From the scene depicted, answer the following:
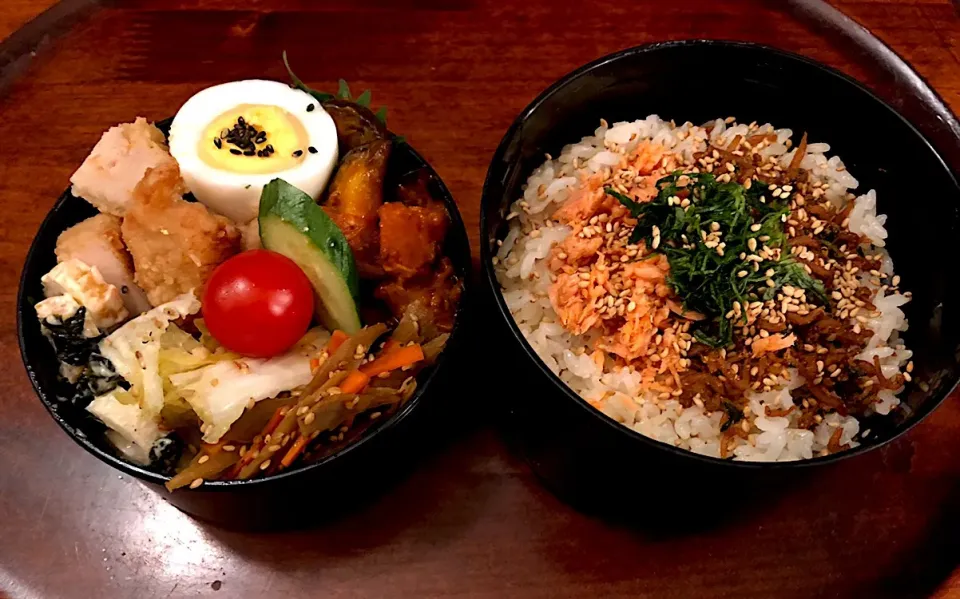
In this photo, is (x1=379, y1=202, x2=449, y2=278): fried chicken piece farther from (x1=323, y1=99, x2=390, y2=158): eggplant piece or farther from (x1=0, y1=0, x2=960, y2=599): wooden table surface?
(x1=0, y1=0, x2=960, y2=599): wooden table surface

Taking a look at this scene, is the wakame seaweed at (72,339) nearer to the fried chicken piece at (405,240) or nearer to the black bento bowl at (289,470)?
the black bento bowl at (289,470)

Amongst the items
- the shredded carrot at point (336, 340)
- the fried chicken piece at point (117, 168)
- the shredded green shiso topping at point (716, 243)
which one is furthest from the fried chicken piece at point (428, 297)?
the fried chicken piece at point (117, 168)

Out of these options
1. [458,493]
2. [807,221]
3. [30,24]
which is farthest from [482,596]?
[30,24]

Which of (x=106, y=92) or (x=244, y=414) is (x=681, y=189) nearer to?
(x=244, y=414)

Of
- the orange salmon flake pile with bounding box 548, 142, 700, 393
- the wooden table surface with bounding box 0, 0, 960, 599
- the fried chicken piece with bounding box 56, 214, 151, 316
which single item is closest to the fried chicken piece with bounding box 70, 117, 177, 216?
the fried chicken piece with bounding box 56, 214, 151, 316

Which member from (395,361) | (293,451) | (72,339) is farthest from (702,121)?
(72,339)

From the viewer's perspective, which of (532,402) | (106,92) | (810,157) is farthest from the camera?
(106,92)
